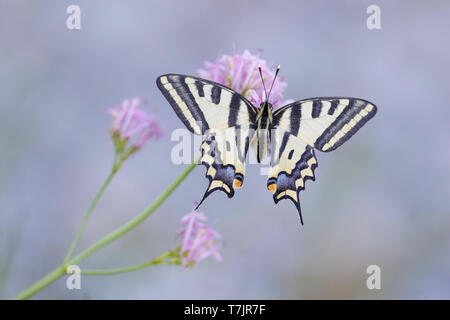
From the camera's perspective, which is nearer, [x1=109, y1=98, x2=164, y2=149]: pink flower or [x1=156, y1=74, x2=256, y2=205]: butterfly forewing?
[x1=156, y1=74, x2=256, y2=205]: butterfly forewing

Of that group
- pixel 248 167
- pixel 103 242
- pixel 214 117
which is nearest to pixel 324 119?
pixel 214 117

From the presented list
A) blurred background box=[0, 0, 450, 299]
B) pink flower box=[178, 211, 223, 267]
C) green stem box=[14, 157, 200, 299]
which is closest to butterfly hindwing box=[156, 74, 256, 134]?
green stem box=[14, 157, 200, 299]

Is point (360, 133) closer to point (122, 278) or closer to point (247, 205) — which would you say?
point (247, 205)

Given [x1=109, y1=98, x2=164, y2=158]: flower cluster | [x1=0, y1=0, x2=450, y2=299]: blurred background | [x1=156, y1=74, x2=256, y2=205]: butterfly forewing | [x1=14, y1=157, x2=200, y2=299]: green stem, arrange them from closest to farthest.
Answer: [x1=14, y1=157, x2=200, y2=299]: green stem
[x1=156, y1=74, x2=256, y2=205]: butterfly forewing
[x1=109, y1=98, x2=164, y2=158]: flower cluster
[x1=0, y1=0, x2=450, y2=299]: blurred background

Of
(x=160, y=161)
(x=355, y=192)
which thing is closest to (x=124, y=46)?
(x=160, y=161)

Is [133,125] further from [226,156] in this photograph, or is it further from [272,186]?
[272,186]

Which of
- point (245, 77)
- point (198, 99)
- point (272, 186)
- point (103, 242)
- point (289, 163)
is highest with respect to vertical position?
point (245, 77)

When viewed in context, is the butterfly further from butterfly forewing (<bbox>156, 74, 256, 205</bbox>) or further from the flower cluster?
the flower cluster
